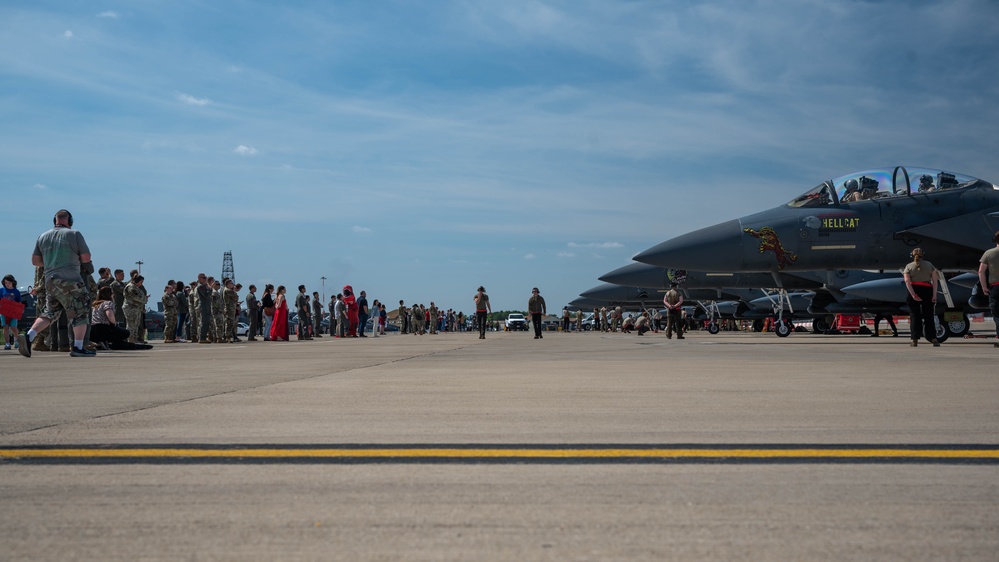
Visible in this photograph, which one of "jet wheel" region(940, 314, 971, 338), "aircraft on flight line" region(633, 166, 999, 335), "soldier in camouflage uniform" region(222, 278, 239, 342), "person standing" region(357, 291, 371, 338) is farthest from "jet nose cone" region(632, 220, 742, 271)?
"person standing" region(357, 291, 371, 338)

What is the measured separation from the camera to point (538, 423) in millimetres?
4043

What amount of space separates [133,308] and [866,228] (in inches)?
580

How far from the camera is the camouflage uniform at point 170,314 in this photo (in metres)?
21.2

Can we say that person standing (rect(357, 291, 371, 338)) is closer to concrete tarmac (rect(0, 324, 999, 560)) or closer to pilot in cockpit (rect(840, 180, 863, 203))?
pilot in cockpit (rect(840, 180, 863, 203))

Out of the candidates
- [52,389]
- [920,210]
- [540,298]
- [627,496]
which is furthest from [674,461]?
[540,298]

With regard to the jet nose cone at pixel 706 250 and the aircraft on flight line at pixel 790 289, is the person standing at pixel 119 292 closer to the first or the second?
the jet nose cone at pixel 706 250

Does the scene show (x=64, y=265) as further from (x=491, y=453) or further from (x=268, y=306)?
(x=268, y=306)

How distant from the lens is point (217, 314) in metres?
20.9

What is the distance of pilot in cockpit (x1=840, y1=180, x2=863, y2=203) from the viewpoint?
16.3m

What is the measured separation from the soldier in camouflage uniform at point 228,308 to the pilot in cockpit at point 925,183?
50.6 feet

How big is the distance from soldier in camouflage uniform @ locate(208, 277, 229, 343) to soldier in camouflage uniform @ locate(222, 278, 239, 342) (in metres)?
0.11

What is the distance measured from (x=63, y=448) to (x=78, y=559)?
1.64 metres

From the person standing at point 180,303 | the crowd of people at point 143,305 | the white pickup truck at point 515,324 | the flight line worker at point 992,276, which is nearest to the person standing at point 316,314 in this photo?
the crowd of people at point 143,305

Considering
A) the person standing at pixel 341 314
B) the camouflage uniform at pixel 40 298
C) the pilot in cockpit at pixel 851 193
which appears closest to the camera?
the camouflage uniform at pixel 40 298
